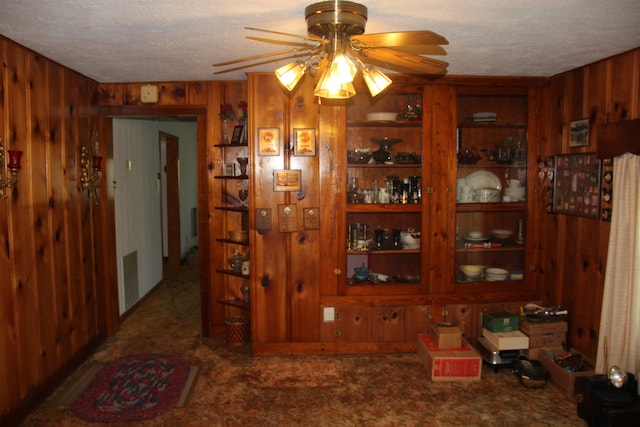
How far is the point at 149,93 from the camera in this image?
407 cm

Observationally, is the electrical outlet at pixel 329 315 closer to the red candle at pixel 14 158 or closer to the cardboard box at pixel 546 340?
the cardboard box at pixel 546 340

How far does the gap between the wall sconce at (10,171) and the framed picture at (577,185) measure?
3.85m

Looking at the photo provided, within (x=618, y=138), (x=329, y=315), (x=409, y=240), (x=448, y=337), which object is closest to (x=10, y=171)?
(x=329, y=315)

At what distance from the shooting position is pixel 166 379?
3492mm

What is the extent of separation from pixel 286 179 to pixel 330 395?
1.68 m

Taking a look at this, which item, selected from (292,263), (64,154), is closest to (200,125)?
(64,154)

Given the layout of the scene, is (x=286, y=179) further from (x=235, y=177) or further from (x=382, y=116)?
(x=382, y=116)

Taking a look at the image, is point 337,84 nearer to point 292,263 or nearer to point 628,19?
point 628,19

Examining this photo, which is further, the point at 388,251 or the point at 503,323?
the point at 388,251

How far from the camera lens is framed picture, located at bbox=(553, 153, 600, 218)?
11.1ft

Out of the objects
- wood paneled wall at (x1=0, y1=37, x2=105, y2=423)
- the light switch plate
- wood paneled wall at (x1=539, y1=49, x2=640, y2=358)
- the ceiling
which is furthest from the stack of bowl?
wood paneled wall at (x1=0, y1=37, x2=105, y2=423)

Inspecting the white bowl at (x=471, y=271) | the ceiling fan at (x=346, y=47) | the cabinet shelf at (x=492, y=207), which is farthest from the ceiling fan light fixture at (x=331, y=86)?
the white bowl at (x=471, y=271)

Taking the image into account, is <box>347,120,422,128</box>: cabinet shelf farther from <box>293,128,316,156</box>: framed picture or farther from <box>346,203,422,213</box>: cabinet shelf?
<box>346,203,422,213</box>: cabinet shelf

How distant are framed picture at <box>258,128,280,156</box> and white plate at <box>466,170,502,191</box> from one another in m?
1.67
